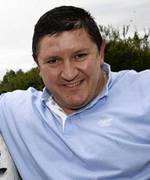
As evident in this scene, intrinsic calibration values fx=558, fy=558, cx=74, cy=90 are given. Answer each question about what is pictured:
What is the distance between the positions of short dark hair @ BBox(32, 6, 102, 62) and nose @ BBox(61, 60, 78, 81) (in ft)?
0.75

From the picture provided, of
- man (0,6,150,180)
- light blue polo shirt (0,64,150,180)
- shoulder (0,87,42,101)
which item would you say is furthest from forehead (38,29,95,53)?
shoulder (0,87,42,101)

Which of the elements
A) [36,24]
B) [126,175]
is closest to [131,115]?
[126,175]

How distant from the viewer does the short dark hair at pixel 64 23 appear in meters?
3.73

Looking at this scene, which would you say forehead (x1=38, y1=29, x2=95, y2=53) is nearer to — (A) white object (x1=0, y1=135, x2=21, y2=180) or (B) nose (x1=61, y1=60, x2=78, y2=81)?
(B) nose (x1=61, y1=60, x2=78, y2=81)

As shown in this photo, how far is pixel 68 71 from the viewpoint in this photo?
370 centimetres

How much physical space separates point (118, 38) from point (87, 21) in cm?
3234

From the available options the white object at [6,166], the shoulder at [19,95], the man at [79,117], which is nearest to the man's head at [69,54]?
the man at [79,117]

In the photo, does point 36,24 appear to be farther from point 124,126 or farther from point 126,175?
point 126,175

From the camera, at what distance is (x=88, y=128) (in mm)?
3721

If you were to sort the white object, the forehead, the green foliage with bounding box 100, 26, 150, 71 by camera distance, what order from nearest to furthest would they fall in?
the white object, the forehead, the green foliage with bounding box 100, 26, 150, 71

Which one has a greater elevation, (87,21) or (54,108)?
(87,21)

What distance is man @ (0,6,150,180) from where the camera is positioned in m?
3.65

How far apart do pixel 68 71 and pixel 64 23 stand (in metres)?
0.33

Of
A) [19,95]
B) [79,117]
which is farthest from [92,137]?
[19,95]
